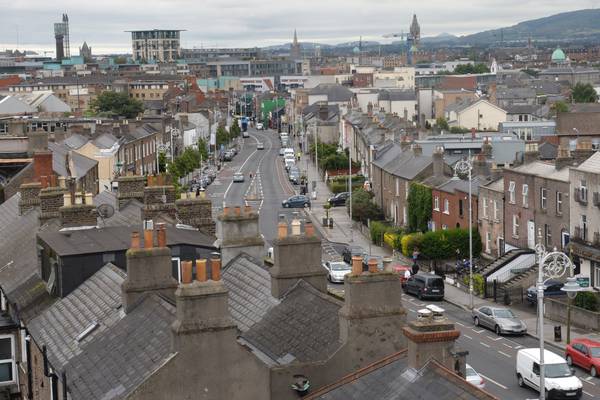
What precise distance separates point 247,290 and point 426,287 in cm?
3462

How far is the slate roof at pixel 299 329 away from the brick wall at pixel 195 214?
47.1ft

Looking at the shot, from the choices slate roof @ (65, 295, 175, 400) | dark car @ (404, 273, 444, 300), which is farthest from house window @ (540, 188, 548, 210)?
slate roof @ (65, 295, 175, 400)

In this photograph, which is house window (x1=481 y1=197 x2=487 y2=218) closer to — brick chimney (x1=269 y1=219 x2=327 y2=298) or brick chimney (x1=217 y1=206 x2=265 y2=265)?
brick chimney (x1=217 y1=206 x2=265 y2=265)

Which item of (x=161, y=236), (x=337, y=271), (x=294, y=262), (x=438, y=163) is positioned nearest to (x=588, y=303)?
(x=337, y=271)

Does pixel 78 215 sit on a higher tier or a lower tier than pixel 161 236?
lower

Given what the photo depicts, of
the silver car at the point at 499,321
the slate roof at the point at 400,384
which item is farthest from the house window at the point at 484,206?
the slate roof at the point at 400,384

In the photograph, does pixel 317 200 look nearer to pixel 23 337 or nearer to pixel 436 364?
pixel 23 337

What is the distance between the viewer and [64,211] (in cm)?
3566

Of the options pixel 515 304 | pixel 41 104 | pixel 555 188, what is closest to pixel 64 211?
pixel 515 304

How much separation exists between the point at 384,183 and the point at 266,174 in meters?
47.7

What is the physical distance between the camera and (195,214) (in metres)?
40.8

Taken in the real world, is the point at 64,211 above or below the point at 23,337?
above

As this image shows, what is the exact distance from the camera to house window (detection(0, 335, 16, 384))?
34000 millimetres

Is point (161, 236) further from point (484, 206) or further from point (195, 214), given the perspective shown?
point (484, 206)
